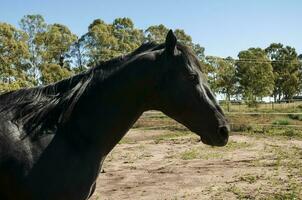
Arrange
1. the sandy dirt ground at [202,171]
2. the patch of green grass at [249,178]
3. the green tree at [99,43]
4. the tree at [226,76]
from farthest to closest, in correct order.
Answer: the tree at [226,76] → the green tree at [99,43] → the patch of green grass at [249,178] → the sandy dirt ground at [202,171]

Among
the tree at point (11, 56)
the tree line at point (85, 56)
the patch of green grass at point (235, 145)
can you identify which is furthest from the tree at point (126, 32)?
the patch of green grass at point (235, 145)

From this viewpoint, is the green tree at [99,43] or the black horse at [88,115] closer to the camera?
the black horse at [88,115]

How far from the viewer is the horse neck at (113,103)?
259 centimetres

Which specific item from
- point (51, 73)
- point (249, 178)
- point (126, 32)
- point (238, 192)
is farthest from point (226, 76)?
point (238, 192)

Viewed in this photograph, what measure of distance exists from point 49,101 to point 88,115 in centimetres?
27

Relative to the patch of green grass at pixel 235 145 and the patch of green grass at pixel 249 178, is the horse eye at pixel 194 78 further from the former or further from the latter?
the patch of green grass at pixel 235 145

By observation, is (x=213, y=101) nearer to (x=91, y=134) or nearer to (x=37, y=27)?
(x=91, y=134)

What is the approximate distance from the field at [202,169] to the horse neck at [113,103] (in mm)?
3867

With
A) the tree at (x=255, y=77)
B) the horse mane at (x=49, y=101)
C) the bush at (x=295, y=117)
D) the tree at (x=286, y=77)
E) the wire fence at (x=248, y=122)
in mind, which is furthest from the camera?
the tree at (x=286, y=77)

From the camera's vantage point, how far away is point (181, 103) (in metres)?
2.54

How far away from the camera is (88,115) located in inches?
103

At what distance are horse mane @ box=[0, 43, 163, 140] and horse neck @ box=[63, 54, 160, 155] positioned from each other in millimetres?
57

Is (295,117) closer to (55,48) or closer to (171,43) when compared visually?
(55,48)

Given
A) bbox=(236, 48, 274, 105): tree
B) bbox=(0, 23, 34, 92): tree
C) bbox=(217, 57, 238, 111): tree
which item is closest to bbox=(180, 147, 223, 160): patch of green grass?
Answer: bbox=(0, 23, 34, 92): tree
